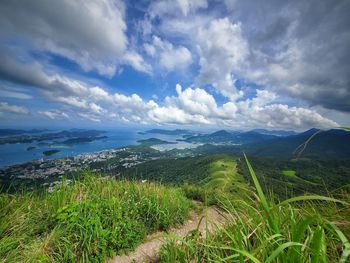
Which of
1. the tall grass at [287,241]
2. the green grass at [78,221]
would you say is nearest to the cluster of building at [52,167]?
the green grass at [78,221]

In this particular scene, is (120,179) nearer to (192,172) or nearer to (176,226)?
(176,226)

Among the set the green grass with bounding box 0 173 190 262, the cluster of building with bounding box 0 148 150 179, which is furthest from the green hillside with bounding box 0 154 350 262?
the cluster of building with bounding box 0 148 150 179

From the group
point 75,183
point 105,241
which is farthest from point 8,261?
point 75,183

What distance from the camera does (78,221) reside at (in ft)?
13.3

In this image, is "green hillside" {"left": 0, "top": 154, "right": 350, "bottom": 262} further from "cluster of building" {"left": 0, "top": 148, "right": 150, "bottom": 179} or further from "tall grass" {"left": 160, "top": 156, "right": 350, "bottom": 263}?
"cluster of building" {"left": 0, "top": 148, "right": 150, "bottom": 179}

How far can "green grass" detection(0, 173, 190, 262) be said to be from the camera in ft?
11.3

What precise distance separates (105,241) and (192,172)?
91920mm

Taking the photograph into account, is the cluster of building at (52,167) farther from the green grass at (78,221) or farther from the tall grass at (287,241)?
the tall grass at (287,241)

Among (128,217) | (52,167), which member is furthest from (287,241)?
(52,167)

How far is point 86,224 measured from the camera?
157 inches

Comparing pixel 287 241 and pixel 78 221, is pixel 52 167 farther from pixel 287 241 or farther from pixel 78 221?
pixel 287 241

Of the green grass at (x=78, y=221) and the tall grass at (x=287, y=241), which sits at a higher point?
the tall grass at (x=287, y=241)

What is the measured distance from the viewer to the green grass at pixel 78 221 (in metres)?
3.44

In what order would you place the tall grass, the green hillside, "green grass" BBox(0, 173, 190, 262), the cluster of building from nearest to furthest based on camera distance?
the tall grass
the green hillside
"green grass" BBox(0, 173, 190, 262)
the cluster of building
